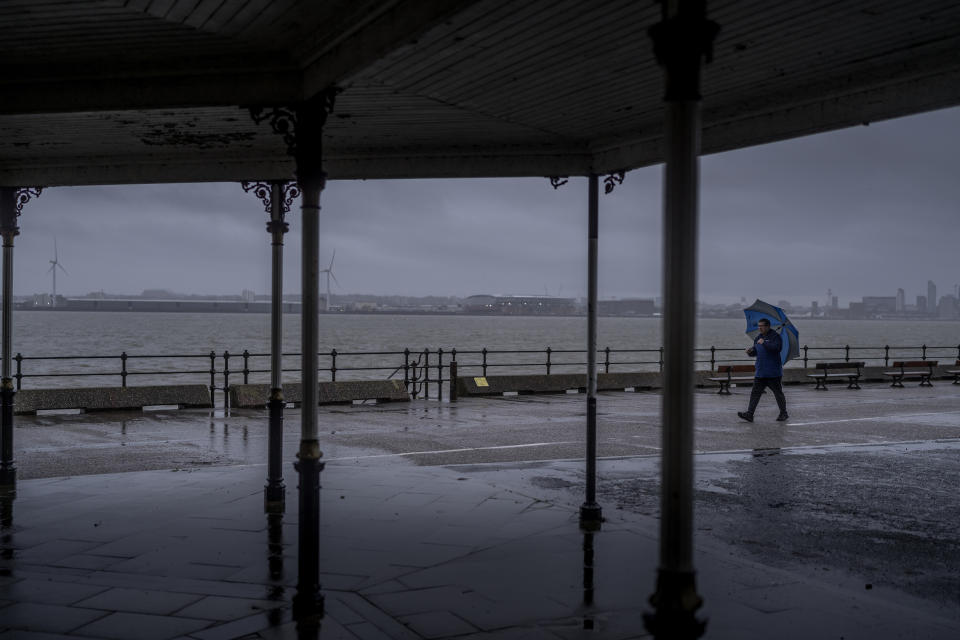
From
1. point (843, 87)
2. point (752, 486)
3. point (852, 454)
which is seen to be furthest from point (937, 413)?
point (843, 87)

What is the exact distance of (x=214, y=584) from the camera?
612 cm

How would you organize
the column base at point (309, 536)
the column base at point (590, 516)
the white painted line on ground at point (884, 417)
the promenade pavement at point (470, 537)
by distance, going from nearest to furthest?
the promenade pavement at point (470, 537) < the column base at point (309, 536) < the column base at point (590, 516) < the white painted line on ground at point (884, 417)

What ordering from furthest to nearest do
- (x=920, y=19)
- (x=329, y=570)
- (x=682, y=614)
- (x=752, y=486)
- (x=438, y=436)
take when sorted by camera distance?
(x=438, y=436), (x=752, y=486), (x=329, y=570), (x=920, y=19), (x=682, y=614)

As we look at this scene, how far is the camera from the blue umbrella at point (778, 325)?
652 inches

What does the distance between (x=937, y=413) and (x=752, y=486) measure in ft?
34.6

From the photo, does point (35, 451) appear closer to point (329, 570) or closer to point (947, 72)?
point (329, 570)

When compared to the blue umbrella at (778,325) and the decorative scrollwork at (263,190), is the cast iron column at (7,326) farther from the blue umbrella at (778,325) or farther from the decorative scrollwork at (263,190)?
the blue umbrella at (778,325)

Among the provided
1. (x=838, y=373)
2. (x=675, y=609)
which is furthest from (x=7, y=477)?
(x=838, y=373)

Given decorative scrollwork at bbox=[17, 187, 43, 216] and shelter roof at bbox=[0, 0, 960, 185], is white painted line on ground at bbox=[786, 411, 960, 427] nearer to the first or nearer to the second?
shelter roof at bbox=[0, 0, 960, 185]

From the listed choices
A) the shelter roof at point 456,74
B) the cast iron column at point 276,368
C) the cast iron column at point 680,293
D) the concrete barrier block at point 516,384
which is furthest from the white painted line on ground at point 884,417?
the cast iron column at point 680,293

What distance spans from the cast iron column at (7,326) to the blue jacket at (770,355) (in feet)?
41.2

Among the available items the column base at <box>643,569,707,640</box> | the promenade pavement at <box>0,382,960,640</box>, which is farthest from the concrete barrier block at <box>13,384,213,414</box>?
the column base at <box>643,569,707,640</box>

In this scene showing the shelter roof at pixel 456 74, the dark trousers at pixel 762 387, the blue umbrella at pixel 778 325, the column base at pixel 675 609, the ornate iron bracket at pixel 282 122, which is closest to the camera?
the column base at pixel 675 609

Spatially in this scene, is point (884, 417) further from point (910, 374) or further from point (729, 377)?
point (910, 374)
